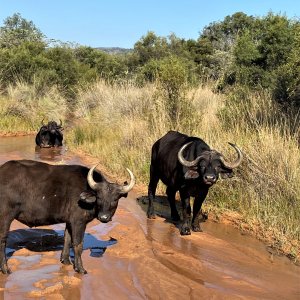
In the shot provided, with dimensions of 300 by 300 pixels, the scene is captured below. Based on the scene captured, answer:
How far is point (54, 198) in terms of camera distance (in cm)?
584

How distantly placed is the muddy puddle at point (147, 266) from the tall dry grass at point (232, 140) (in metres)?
0.68

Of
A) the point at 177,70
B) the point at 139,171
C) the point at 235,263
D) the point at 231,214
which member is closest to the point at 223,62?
the point at 177,70

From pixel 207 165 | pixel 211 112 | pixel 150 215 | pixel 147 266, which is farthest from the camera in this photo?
pixel 211 112

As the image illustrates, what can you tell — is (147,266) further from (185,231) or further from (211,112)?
(211,112)

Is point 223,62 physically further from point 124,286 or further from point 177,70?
point 124,286

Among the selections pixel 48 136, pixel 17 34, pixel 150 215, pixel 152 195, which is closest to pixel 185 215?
pixel 150 215

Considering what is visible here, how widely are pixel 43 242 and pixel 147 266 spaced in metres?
1.71

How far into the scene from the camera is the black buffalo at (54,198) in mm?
5602

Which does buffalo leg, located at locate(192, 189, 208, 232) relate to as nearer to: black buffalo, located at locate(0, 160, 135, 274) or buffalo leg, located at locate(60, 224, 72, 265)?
black buffalo, located at locate(0, 160, 135, 274)

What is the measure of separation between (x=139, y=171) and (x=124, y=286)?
6096mm

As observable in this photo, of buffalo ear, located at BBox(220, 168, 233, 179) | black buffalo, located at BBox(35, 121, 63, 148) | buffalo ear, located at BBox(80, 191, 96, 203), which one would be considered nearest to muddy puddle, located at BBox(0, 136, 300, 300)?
buffalo ear, located at BBox(80, 191, 96, 203)

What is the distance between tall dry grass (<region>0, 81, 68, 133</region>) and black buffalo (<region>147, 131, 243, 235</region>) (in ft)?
42.2

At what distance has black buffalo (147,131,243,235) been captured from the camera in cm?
737

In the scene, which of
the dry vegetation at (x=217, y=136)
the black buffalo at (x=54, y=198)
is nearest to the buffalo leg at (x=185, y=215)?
the dry vegetation at (x=217, y=136)
